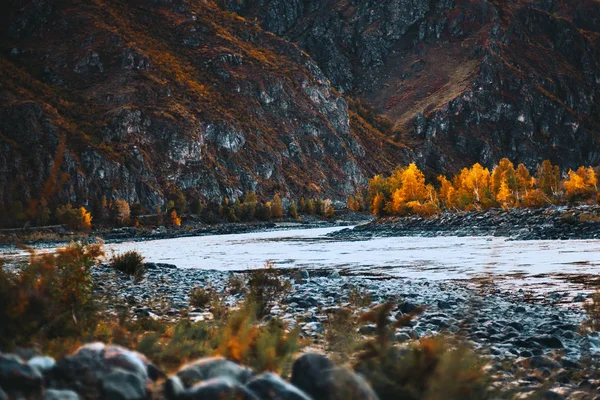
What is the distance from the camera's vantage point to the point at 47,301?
7559mm

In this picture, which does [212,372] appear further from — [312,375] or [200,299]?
[200,299]

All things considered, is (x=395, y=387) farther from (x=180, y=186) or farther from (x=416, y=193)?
(x=180, y=186)

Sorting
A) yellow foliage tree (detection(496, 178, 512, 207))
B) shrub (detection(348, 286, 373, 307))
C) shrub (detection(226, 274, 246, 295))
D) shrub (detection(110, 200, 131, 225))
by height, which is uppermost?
shrub (detection(110, 200, 131, 225))

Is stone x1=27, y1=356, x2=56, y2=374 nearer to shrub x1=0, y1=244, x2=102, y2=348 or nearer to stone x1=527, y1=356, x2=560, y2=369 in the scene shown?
shrub x1=0, y1=244, x2=102, y2=348

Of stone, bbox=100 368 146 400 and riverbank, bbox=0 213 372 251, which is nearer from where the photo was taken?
stone, bbox=100 368 146 400

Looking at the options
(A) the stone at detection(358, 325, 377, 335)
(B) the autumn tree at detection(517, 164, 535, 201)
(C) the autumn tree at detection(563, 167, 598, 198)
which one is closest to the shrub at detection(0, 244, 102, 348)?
(A) the stone at detection(358, 325, 377, 335)

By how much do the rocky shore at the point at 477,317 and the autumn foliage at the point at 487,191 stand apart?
71.6m

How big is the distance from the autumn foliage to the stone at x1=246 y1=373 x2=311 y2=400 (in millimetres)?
86175

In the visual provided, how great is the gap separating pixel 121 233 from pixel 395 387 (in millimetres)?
116393

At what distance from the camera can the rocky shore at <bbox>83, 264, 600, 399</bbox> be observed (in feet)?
29.4

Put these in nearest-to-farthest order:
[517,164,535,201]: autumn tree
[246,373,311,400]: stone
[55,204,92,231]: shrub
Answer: [246,373,311,400]: stone → [55,204,92,231]: shrub → [517,164,535,201]: autumn tree

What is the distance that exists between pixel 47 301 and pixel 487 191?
103334 millimetres

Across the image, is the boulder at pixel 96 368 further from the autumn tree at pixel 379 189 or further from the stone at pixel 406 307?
the autumn tree at pixel 379 189

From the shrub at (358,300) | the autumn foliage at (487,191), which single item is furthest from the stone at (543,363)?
the autumn foliage at (487,191)
